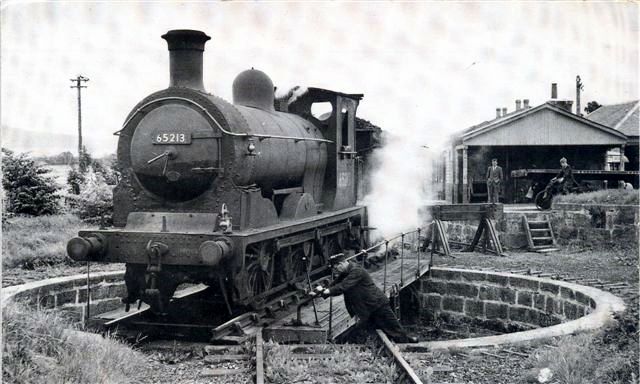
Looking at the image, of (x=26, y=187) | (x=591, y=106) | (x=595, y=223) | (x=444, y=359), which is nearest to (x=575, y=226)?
(x=595, y=223)

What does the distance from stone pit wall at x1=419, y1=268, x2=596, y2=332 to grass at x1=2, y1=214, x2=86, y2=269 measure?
768 centimetres

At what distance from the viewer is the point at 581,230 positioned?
615 inches

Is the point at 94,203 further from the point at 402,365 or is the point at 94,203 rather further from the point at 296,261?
the point at 402,365

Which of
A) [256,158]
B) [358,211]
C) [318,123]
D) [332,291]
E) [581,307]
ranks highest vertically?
[318,123]

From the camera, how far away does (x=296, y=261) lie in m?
9.48

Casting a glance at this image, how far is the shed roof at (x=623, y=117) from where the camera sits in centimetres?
2470

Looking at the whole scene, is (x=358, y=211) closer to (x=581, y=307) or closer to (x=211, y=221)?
(x=581, y=307)

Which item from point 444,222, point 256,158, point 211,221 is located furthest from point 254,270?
point 444,222

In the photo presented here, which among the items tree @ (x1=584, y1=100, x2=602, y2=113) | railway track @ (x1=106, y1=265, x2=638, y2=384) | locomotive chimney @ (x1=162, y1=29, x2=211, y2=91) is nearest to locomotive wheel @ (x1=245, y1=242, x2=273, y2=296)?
railway track @ (x1=106, y1=265, x2=638, y2=384)

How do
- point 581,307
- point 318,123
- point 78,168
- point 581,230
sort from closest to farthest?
point 581,307 → point 318,123 → point 581,230 → point 78,168

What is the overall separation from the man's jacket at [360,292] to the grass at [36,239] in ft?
24.3

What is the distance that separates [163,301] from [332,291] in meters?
2.11

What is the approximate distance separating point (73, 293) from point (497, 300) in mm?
7582

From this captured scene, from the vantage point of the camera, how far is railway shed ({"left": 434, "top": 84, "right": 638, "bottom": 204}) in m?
21.9
